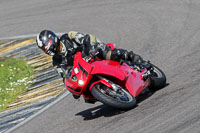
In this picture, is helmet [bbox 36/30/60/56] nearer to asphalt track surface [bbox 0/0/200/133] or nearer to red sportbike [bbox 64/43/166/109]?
red sportbike [bbox 64/43/166/109]

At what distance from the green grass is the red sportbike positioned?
11.6 ft

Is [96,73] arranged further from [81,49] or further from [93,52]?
[81,49]

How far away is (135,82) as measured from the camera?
758 centimetres

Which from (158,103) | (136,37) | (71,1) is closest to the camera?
(158,103)

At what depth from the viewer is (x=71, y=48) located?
306 inches

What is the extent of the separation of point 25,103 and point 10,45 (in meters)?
4.40

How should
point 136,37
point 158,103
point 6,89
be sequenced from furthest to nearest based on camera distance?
point 136,37 → point 6,89 → point 158,103

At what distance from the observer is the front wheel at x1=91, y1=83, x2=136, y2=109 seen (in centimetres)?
684

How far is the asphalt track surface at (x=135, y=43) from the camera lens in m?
6.71

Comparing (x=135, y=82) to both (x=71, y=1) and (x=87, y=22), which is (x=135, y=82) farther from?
(x=71, y=1)

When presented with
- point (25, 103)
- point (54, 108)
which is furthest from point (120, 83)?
point (25, 103)

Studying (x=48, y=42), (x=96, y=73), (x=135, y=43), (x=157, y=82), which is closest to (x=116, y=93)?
(x=96, y=73)

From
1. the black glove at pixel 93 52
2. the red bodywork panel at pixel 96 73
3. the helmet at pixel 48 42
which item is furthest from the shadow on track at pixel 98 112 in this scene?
the helmet at pixel 48 42

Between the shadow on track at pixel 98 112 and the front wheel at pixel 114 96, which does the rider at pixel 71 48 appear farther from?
the shadow on track at pixel 98 112
